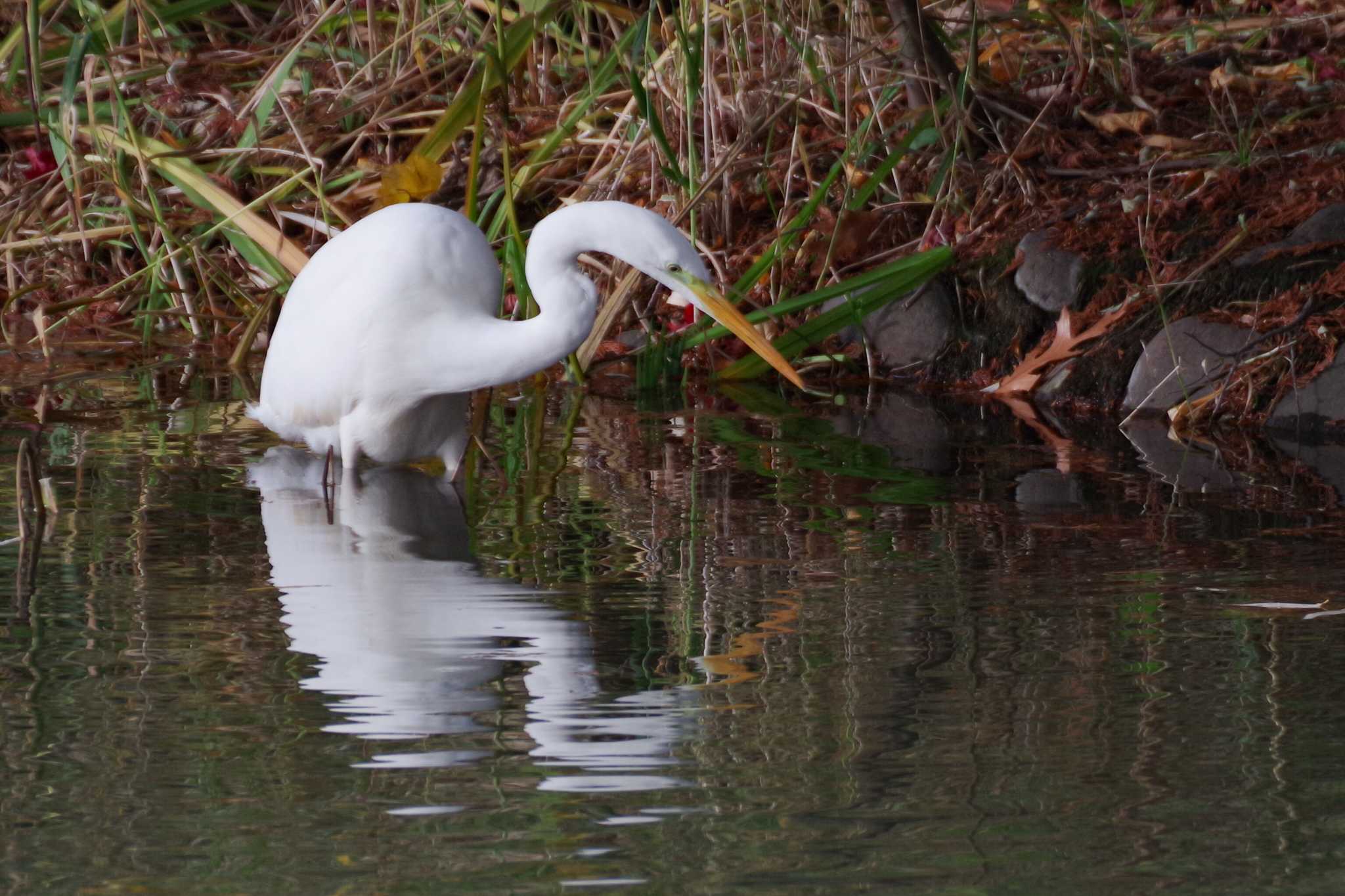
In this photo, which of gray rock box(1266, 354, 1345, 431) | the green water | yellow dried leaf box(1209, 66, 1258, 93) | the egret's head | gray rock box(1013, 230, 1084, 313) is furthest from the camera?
yellow dried leaf box(1209, 66, 1258, 93)

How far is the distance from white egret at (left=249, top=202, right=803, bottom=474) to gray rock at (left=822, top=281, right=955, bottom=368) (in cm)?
168

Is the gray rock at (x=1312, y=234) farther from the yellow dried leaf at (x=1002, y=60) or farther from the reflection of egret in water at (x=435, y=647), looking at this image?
the reflection of egret in water at (x=435, y=647)

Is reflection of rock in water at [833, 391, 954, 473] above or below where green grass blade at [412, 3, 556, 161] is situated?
below

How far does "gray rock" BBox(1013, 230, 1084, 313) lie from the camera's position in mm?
5027

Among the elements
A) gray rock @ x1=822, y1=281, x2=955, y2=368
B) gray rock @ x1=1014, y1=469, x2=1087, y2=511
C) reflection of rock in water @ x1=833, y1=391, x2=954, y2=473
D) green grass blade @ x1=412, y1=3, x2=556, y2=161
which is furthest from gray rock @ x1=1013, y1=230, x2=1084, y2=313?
green grass blade @ x1=412, y1=3, x2=556, y2=161

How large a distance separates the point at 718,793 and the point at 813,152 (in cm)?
403

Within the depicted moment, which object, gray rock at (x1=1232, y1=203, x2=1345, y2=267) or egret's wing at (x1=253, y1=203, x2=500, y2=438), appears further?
gray rock at (x1=1232, y1=203, x2=1345, y2=267)

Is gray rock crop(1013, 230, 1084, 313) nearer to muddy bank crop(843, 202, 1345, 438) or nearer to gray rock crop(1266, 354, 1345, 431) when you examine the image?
muddy bank crop(843, 202, 1345, 438)

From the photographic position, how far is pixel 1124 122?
5.63m

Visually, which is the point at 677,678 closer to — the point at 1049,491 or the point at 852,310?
the point at 1049,491

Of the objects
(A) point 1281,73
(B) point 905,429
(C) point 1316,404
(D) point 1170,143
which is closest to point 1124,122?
(D) point 1170,143

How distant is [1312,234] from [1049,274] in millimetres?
721

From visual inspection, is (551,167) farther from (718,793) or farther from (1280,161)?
(718,793)

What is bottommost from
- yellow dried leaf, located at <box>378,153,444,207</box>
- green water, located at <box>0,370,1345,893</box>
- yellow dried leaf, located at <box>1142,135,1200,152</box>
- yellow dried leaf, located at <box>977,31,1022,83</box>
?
green water, located at <box>0,370,1345,893</box>
